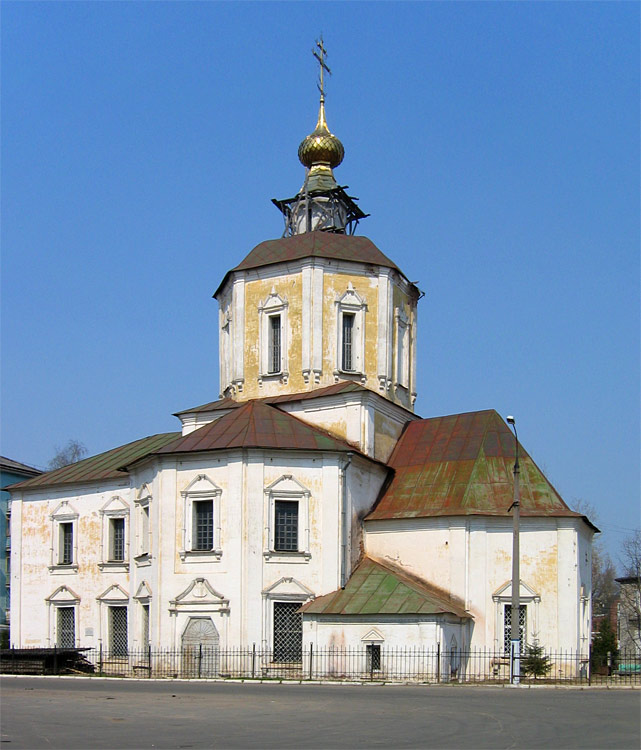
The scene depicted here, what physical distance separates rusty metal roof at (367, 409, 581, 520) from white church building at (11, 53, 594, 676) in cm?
7

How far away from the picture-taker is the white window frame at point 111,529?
35.6 metres

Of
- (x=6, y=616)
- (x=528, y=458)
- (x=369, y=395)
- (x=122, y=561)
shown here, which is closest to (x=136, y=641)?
(x=122, y=561)

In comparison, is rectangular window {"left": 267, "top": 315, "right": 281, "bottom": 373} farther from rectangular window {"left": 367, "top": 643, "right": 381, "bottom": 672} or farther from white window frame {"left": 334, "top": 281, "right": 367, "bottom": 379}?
rectangular window {"left": 367, "top": 643, "right": 381, "bottom": 672}

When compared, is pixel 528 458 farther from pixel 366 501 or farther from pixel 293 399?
pixel 293 399

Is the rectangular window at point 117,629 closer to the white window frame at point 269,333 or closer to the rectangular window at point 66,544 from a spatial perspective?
the rectangular window at point 66,544

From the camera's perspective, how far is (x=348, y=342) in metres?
35.0

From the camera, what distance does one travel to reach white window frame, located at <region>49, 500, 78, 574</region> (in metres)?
36.9

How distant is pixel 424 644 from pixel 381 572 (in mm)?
3291

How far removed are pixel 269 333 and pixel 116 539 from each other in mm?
8980

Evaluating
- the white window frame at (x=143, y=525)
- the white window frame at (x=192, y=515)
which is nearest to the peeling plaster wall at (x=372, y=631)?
the white window frame at (x=192, y=515)

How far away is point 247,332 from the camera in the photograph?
35625mm

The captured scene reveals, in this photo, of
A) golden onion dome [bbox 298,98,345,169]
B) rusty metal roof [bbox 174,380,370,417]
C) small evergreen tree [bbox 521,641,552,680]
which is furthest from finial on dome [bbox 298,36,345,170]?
small evergreen tree [bbox 521,641,552,680]

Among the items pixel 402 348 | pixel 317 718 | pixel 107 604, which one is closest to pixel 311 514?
pixel 402 348

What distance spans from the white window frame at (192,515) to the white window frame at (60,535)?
8.11 m
